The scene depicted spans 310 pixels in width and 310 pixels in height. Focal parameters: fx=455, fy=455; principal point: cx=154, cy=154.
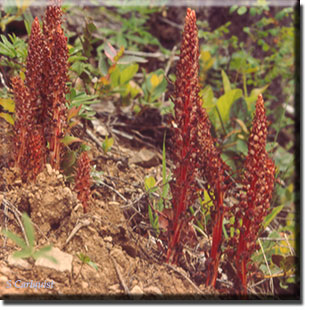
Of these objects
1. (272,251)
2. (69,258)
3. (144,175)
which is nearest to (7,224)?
(69,258)

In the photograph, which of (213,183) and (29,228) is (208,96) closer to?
(213,183)

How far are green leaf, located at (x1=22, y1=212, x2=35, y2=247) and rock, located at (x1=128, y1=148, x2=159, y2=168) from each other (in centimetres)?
44

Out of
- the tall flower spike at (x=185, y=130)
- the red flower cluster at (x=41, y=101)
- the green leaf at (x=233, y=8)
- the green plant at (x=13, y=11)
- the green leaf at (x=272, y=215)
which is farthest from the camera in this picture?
the green leaf at (x=233, y=8)

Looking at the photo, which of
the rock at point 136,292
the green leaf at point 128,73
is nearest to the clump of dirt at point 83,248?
the rock at point 136,292

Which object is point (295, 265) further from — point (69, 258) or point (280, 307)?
point (69, 258)

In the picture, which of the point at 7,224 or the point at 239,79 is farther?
the point at 239,79

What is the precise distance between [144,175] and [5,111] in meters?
0.51

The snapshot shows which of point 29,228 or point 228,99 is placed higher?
point 228,99

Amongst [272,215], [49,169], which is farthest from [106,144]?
[272,215]

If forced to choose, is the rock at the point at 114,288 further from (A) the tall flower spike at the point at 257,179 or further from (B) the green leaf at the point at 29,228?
(A) the tall flower spike at the point at 257,179

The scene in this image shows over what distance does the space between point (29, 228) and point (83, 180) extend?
0.69 ft

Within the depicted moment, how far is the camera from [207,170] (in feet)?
4.32

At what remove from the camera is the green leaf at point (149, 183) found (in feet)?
4.88

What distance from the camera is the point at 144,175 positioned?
63.2 inches
